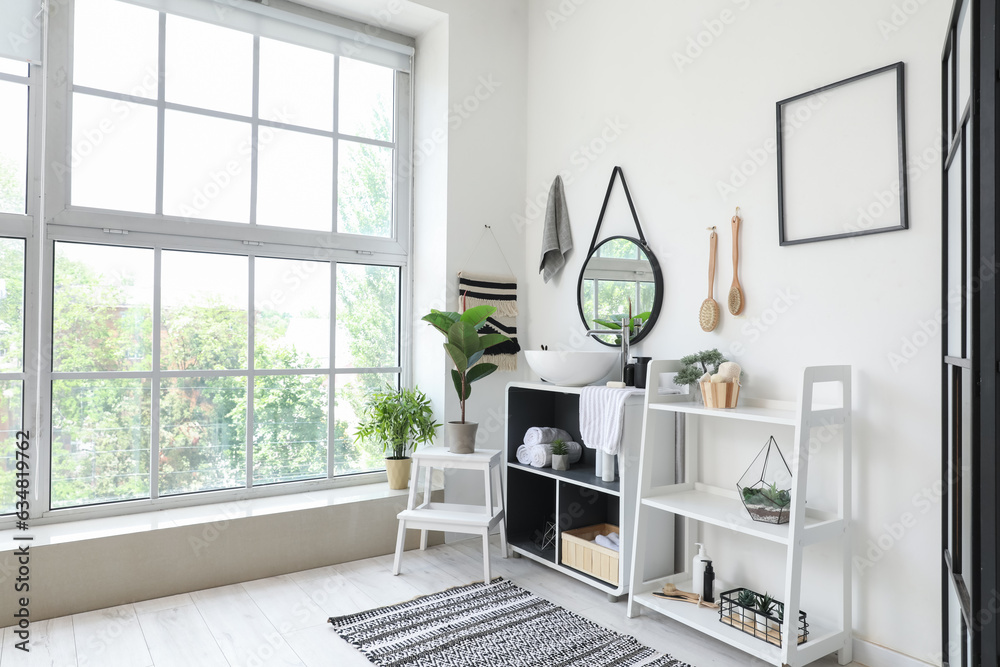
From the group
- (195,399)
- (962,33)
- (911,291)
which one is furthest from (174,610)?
(962,33)

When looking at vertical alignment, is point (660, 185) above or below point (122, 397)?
above

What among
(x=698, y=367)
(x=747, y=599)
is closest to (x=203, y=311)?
(x=698, y=367)

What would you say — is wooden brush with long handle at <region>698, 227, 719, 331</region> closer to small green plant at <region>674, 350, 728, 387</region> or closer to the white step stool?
small green plant at <region>674, 350, 728, 387</region>

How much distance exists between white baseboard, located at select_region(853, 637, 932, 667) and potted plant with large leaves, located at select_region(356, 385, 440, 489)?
2.12 m

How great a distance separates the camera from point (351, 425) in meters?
3.58

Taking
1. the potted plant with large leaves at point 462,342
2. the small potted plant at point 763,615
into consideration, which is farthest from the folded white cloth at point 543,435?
the small potted plant at point 763,615

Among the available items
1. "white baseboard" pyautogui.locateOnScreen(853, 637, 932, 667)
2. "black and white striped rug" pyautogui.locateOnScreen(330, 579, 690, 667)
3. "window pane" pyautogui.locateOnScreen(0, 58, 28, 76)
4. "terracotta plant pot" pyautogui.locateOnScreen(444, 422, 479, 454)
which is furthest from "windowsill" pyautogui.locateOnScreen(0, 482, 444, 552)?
"white baseboard" pyautogui.locateOnScreen(853, 637, 932, 667)

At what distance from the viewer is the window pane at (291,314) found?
332 centimetres

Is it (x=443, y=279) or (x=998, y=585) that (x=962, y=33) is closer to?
(x=998, y=585)

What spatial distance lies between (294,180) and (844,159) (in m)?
2.60

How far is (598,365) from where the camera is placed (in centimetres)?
297

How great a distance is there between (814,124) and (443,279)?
1.93m

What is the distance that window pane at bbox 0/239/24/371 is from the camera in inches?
107

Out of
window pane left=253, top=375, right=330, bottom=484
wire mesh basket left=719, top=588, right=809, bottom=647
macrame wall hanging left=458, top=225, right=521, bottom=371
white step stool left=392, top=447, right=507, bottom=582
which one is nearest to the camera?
wire mesh basket left=719, top=588, right=809, bottom=647
